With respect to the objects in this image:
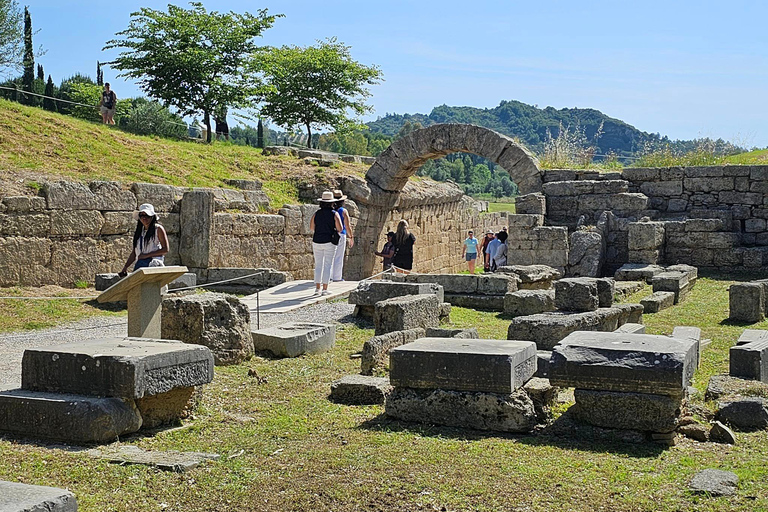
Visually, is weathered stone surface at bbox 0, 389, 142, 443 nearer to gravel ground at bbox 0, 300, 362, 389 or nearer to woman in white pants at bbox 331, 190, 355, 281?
gravel ground at bbox 0, 300, 362, 389

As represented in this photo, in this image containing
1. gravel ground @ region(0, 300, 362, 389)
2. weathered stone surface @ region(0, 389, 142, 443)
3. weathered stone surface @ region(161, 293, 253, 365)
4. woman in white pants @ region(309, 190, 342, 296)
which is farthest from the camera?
woman in white pants @ region(309, 190, 342, 296)

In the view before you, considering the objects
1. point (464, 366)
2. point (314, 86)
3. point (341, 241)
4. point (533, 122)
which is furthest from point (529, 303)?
point (533, 122)

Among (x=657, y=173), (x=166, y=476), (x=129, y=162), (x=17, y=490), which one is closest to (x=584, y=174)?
(x=657, y=173)

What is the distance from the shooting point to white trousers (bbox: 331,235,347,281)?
47.4 ft

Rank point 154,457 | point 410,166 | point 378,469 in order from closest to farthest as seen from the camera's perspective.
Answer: point 378,469 < point 154,457 < point 410,166

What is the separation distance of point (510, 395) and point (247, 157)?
628 inches

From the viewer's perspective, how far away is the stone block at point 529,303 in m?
12.3

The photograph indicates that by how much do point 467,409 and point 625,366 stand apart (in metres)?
1.17

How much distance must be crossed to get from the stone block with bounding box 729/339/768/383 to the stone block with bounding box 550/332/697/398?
4.98ft

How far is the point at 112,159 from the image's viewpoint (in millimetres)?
16016

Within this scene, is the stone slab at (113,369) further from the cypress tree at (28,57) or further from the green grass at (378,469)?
the cypress tree at (28,57)

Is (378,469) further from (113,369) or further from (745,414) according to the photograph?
(745,414)

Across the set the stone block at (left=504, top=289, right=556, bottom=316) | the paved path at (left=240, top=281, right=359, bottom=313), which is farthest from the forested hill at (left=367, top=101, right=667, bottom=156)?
the stone block at (left=504, top=289, right=556, bottom=316)

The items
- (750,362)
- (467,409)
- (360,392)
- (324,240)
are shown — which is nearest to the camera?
(467,409)
